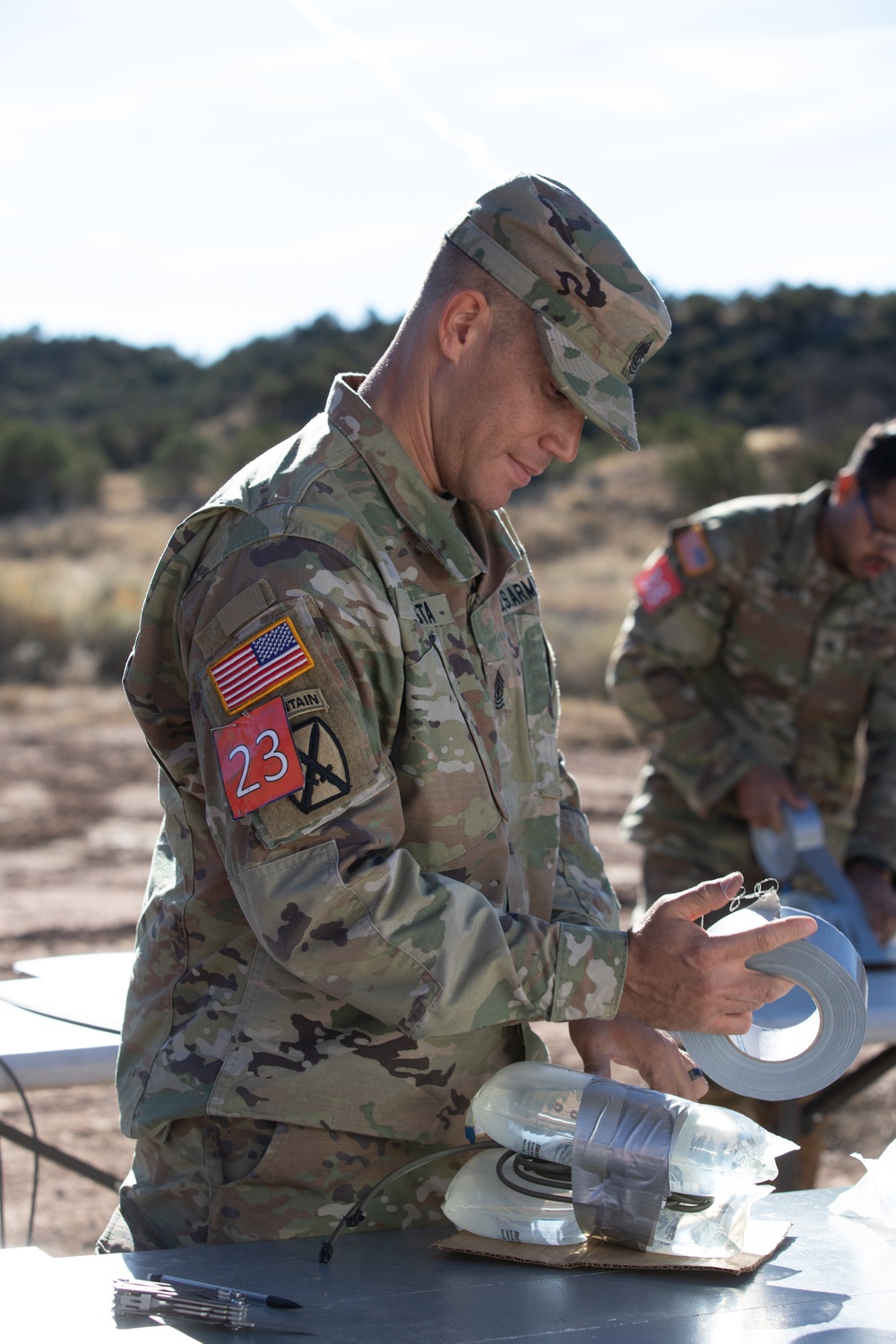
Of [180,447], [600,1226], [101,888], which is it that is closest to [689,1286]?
[600,1226]

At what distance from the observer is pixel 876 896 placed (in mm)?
4156

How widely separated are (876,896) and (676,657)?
0.94 meters

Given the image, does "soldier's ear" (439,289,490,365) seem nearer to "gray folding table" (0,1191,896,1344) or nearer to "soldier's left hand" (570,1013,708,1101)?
"soldier's left hand" (570,1013,708,1101)

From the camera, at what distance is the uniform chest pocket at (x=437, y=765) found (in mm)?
1925

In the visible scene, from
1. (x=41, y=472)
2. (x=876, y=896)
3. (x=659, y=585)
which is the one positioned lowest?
(x=876, y=896)

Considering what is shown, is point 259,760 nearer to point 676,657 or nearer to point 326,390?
point 676,657

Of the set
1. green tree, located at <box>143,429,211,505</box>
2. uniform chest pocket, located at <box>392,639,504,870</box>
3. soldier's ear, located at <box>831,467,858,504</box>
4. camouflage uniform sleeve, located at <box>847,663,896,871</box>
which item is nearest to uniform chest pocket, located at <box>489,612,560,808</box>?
uniform chest pocket, located at <box>392,639,504,870</box>

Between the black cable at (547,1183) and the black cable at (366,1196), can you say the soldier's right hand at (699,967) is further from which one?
the black cable at (366,1196)

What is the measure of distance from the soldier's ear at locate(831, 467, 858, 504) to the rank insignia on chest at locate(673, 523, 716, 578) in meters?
0.41

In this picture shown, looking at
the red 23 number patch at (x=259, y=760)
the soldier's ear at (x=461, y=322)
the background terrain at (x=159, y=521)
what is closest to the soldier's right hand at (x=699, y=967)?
the red 23 number patch at (x=259, y=760)

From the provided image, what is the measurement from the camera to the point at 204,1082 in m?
1.89

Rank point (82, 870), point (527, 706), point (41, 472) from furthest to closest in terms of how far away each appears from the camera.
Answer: point (41, 472) → point (82, 870) → point (527, 706)

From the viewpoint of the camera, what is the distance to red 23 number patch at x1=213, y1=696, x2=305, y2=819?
1732mm

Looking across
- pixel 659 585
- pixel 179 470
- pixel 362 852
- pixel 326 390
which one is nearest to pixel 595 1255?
pixel 362 852
